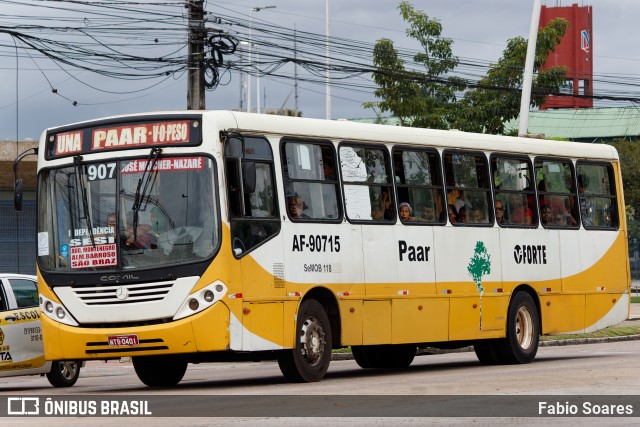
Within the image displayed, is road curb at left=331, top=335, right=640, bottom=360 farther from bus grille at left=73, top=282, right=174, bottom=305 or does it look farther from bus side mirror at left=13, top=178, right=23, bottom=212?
bus grille at left=73, top=282, right=174, bottom=305

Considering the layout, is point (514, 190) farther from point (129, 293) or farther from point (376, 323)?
point (129, 293)

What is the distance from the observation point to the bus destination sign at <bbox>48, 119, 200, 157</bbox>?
16.5 m

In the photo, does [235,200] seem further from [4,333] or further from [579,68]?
[579,68]

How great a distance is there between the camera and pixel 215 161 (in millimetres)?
16266

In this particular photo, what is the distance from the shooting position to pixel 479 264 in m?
20.7

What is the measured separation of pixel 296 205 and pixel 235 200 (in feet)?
3.82

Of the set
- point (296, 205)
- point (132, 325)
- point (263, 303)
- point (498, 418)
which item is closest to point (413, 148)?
point (296, 205)

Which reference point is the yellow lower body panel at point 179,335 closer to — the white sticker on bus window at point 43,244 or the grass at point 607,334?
the white sticker on bus window at point 43,244

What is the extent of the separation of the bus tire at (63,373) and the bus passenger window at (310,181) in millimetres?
4483

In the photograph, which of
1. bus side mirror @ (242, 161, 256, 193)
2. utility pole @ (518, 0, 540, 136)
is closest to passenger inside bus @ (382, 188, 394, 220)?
bus side mirror @ (242, 161, 256, 193)

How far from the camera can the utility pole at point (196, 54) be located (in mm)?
28062

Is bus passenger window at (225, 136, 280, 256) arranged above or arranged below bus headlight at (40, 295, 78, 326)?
above

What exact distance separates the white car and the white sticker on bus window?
2193 mm

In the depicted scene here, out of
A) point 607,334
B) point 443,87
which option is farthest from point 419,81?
point 607,334
